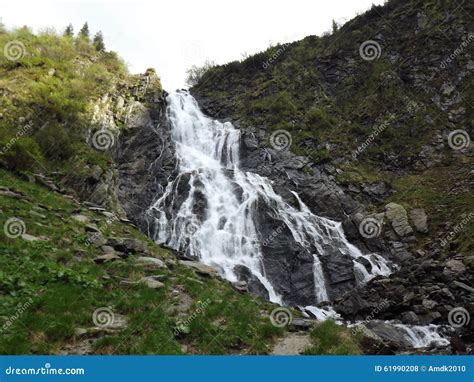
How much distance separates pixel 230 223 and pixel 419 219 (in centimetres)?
1542

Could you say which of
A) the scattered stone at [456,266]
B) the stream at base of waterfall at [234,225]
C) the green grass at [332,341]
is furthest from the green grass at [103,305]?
the scattered stone at [456,266]

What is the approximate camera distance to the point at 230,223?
92.6 feet

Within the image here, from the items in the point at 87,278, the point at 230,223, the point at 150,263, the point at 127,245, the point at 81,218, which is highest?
the point at 230,223

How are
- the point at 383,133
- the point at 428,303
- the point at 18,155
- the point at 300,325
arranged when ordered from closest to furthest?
the point at 300,325, the point at 428,303, the point at 18,155, the point at 383,133

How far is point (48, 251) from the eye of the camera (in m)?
11.9

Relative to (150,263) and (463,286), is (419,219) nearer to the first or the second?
(463,286)

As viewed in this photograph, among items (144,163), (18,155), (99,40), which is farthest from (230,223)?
(99,40)

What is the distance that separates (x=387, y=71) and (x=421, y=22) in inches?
359

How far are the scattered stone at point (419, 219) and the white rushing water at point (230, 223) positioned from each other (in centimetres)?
487

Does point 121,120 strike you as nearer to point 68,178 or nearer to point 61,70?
point 61,70

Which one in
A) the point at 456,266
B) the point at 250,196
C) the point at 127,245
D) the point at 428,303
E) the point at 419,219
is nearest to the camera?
the point at 127,245

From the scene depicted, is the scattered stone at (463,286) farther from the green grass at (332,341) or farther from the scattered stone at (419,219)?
the green grass at (332,341)

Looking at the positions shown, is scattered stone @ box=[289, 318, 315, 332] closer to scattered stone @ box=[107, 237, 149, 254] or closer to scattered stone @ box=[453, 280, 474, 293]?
scattered stone @ box=[107, 237, 149, 254]

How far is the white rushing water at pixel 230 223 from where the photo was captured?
25.2 metres
